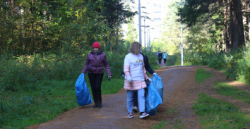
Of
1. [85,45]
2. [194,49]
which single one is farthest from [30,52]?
[194,49]

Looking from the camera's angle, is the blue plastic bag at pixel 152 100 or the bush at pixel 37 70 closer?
the blue plastic bag at pixel 152 100

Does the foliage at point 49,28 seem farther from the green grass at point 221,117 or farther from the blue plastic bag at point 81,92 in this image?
the green grass at point 221,117

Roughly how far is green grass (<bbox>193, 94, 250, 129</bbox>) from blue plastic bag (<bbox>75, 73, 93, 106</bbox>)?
124 inches

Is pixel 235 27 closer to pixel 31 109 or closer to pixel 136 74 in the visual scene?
pixel 136 74

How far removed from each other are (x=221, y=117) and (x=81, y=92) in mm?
3860

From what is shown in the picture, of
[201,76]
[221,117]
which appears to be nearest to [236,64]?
[201,76]

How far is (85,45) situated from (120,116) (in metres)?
10.6

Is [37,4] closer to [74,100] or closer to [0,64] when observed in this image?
[0,64]

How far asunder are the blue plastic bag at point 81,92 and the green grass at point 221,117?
3.16 meters

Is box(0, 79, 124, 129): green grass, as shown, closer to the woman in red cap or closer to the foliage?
the woman in red cap

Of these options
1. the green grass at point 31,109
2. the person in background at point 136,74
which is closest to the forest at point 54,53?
the green grass at point 31,109

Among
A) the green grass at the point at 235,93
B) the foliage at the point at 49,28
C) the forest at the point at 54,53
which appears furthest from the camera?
the foliage at the point at 49,28

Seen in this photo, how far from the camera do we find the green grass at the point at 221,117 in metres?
5.61

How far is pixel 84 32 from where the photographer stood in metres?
16.1
